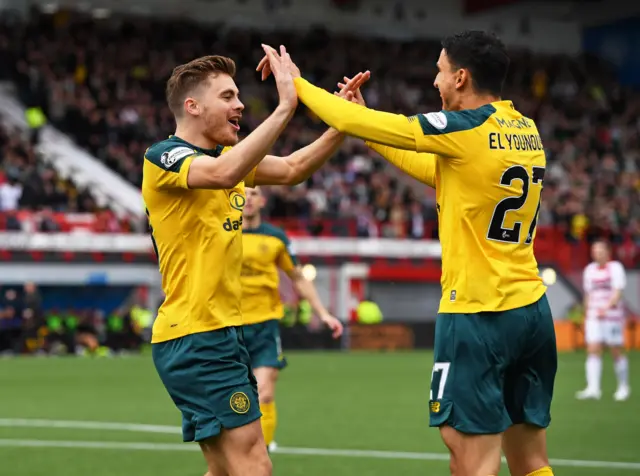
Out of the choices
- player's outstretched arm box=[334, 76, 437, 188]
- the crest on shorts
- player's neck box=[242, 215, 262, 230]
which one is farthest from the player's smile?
player's neck box=[242, 215, 262, 230]

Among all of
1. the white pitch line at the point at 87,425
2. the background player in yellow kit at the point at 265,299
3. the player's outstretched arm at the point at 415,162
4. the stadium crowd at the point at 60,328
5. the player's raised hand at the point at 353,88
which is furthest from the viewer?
the stadium crowd at the point at 60,328

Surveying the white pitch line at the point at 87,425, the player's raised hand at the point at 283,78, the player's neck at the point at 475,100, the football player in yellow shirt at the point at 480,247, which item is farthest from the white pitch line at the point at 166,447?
the player's raised hand at the point at 283,78

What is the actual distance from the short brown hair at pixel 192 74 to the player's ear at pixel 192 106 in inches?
1.2

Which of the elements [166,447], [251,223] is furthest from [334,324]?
[166,447]

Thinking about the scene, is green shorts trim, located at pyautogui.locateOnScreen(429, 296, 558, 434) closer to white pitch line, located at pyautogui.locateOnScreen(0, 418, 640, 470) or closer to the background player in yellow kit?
the background player in yellow kit

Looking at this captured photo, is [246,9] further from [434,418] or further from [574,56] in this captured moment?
[434,418]

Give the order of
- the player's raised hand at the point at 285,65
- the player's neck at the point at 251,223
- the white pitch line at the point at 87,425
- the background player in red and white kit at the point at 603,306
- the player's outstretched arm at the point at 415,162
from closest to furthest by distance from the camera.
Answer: the player's raised hand at the point at 285,65
the player's outstretched arm at the point at 415,162
the player's neck at the point at 251,223
the white pitch line at the point at 87,425
the background player in red and white kit at the point at 603,306

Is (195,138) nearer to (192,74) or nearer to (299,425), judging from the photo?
(192,74)

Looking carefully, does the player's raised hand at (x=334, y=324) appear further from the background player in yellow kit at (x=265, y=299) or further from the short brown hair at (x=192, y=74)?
the short brown hair at (x=192, y=74)

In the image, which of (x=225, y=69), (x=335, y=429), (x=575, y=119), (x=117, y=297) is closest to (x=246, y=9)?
(x=575, y=119)

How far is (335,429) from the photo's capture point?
14.5 metres

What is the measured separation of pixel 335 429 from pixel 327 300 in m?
20.2

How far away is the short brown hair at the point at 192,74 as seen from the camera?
6.40 m

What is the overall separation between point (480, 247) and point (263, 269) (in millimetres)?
5880
